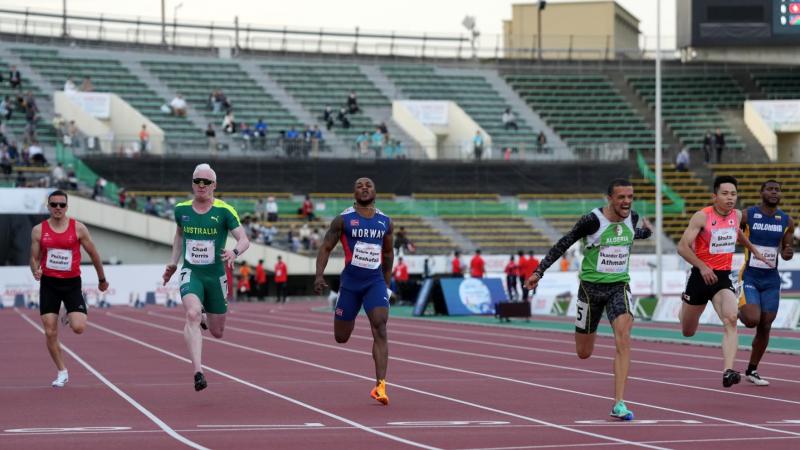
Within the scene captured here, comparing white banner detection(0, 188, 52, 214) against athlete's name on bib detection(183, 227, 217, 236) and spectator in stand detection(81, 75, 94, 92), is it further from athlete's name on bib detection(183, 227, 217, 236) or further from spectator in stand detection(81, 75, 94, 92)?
athlete's name on bib detection(183, 227, 217, 236)

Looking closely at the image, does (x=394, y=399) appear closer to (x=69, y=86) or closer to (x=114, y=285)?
(x=114, y=285)

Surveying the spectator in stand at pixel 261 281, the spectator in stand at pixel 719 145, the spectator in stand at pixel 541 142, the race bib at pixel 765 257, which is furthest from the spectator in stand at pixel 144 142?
the race bib at pixel 765 257

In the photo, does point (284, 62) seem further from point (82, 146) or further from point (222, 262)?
point (222, 262)

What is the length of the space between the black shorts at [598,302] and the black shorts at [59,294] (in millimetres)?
5766

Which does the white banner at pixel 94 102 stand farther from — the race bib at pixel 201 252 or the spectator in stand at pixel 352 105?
the race bib at pixel 201 252

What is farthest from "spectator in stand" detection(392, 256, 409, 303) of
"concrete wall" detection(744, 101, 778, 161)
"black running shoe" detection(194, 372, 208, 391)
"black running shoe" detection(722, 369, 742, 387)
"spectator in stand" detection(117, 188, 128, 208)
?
"black running shoe" detection(194, 372, 208, 391)

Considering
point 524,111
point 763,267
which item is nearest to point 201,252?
point 763,267

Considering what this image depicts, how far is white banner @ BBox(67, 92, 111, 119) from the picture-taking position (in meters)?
57.1

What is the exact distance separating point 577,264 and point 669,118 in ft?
57.5

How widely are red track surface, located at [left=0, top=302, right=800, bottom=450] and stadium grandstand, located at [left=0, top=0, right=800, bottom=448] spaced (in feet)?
63.7

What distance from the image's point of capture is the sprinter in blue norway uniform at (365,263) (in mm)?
14125

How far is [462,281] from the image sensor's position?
38906 mm

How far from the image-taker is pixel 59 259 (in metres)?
16.1

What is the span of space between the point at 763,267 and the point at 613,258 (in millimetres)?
3867
